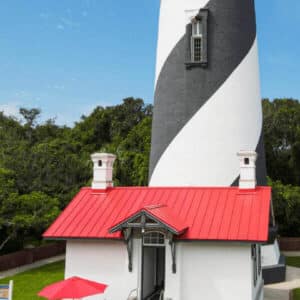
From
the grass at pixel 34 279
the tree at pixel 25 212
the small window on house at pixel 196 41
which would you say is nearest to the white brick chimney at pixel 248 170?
the small window on house at pixel 196 41

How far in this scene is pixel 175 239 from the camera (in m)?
9.47

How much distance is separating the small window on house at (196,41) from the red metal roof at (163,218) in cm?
544

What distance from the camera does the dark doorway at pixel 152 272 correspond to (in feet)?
33.8

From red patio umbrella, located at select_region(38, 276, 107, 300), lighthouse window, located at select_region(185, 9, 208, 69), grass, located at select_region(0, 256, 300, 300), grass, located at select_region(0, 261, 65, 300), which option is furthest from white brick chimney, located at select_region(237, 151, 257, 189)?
grass, located at select_region(0, 261, 65, 300)

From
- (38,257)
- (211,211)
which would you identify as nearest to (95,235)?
(211,211)

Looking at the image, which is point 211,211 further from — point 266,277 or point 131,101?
point 131,101

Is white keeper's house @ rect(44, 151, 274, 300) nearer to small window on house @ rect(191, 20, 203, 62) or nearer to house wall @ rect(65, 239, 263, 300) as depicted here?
house wall @ rect(65, 239, 263, 300)

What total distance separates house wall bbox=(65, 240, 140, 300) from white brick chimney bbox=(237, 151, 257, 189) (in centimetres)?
289

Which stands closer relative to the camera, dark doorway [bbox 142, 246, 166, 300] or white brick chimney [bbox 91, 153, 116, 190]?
dark doorway [bbox 142, 246, 166, 300]

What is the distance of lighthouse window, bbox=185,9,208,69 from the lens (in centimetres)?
1360

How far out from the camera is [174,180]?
13.4m

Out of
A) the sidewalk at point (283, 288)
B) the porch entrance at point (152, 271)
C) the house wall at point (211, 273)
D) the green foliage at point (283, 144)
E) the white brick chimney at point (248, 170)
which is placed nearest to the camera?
the house wall at point (211, 273)

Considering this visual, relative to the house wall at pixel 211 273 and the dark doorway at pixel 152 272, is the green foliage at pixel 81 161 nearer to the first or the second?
the dark doorway at pixel 152 272

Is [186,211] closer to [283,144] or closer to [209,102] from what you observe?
[209,102]
